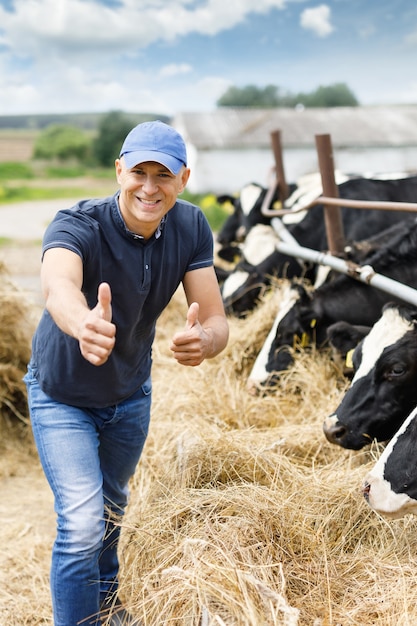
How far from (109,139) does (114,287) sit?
214ft

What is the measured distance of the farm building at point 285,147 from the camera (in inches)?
1251

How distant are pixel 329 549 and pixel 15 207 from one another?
30.6 metres

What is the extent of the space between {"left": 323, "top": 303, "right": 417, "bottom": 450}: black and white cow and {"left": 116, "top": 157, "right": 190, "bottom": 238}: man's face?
1.57 metres

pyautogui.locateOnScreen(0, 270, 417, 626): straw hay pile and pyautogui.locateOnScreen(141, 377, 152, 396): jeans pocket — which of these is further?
pyautogui.locateOnScreen(141, 377, 152, 396): jeans pocket

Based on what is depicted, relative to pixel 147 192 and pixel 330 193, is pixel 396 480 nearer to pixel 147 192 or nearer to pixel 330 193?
pixel 147 192

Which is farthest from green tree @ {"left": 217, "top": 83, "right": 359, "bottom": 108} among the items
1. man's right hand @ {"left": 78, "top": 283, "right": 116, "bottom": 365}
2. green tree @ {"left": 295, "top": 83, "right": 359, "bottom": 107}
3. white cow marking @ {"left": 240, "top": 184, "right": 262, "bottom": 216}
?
man's right hand @ {"left": 78, "top": 283, "right": 116, "bottom": 365}

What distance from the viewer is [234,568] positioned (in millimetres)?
2170

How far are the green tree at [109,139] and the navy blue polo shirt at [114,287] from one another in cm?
6219

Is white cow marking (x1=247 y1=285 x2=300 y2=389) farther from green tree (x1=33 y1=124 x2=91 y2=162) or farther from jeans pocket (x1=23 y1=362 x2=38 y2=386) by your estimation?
green tree (x1=33 y1=124 x2=91 y2=162)

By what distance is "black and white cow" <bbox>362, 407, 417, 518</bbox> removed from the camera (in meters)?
2.80

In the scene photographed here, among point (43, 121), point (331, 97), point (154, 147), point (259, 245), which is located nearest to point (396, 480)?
point (154, 147)

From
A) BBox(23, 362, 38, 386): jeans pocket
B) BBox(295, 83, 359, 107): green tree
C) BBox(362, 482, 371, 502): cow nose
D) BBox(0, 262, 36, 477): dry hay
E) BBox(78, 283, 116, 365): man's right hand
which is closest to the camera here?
BBox(78, 283, 116, 365): man's right hand

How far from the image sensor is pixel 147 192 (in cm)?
251

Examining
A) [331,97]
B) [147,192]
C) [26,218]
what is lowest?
[26,218]
